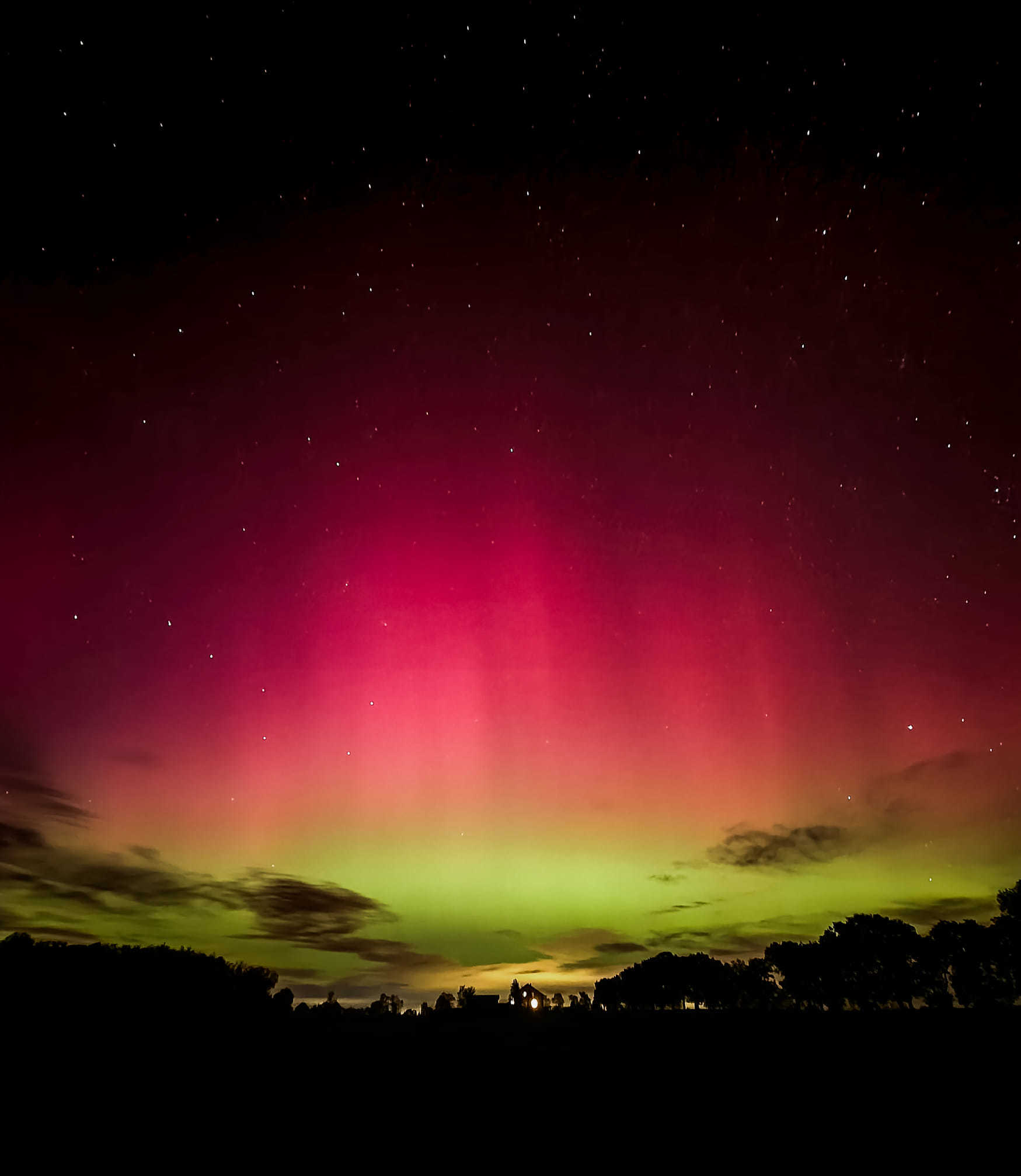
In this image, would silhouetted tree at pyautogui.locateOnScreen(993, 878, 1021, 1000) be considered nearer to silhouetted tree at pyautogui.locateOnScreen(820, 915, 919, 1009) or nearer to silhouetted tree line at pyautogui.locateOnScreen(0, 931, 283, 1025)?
silhouetted tree at pyautogui.locateOnScreen(820, 915, 919, 1009)

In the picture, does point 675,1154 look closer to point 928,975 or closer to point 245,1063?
point 245,1063

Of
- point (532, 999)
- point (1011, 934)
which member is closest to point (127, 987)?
point (532, 999)

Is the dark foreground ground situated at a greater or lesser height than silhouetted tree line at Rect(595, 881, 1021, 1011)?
lesser

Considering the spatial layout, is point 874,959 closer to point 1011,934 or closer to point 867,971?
point 867,971

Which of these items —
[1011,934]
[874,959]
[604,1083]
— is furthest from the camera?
[874,959]

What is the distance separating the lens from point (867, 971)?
9519cm

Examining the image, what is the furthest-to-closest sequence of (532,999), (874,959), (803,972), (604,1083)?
(803,972) < (874,959) < (532,999) < (604,1083)

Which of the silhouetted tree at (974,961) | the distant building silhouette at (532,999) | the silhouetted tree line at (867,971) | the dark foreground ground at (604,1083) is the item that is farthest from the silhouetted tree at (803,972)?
the dark foreground ground at (604,1083)

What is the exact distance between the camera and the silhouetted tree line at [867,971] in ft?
259

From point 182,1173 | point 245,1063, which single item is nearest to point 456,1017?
point 245,1063

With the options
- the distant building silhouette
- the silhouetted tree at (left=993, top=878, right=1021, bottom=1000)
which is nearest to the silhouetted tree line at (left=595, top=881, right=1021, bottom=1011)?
the silhouetted tree at (left=993, top=878, right=1021, bottom=1000)

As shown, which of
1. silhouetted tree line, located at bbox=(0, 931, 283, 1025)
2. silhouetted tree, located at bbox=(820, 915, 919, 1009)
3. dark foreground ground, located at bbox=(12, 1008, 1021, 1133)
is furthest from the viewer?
silhouetted tree, located at bbox=(820, 915, 919, 1009)

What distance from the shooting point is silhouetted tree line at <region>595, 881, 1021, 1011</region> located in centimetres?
7900

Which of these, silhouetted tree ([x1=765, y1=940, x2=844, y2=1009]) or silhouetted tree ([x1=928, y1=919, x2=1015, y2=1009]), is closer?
silhouetted tree ([x1=928, y1=919, x2=1015, y2=1009])
